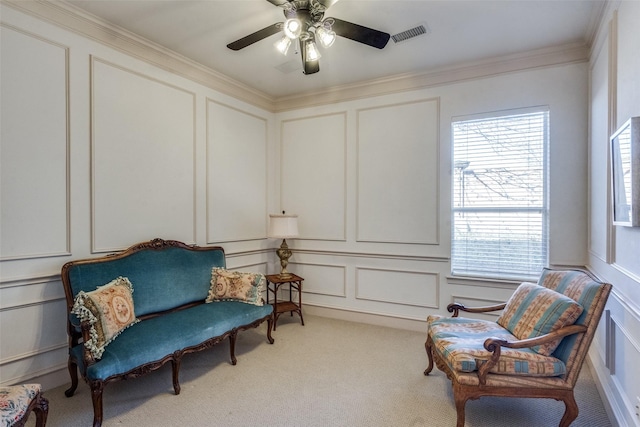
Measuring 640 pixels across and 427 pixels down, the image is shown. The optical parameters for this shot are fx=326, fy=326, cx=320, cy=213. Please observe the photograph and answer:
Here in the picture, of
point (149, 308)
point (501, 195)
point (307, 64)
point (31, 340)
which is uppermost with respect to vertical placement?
point (307, 64)

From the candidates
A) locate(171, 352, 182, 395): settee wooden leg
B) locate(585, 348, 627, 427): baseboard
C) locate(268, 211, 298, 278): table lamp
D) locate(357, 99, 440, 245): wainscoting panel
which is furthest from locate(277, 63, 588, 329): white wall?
locate(171, 352, 182, 395): settee wooden leg

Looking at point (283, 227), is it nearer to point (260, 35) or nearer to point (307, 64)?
point (307, 64)

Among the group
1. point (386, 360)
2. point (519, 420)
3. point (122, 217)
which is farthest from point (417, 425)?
point (122, 217)

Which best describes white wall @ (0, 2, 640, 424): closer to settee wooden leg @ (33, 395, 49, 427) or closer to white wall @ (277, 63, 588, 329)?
white wall @ (277, 63, 588, 329)

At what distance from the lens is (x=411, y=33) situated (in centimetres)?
284

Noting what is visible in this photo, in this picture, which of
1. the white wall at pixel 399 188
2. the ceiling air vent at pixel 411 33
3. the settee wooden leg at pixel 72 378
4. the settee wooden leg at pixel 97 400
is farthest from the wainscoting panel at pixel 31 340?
the ceiling air vent at pixel 411 33

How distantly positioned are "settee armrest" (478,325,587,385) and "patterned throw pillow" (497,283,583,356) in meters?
0.06

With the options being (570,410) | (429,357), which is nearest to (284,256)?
(429,357)

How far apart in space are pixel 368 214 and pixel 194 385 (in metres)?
2.51

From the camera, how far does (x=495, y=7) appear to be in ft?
8.20

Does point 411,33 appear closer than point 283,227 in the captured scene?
Yes

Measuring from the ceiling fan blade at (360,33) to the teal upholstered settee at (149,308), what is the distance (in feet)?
7.47

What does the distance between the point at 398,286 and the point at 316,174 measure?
1.75 m

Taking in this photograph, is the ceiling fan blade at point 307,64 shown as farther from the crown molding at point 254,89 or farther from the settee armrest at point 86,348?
the settee armrest at point 86,348
